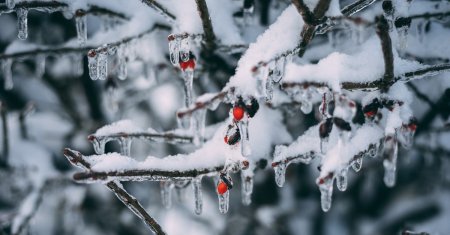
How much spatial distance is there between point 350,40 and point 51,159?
2.84 metres

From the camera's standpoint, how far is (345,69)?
5.57 ft

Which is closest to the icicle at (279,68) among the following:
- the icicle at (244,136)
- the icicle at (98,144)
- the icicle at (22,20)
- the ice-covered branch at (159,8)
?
the icicle at (244,136)

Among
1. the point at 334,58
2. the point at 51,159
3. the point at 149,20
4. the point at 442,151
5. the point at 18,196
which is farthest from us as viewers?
the point at 18,196

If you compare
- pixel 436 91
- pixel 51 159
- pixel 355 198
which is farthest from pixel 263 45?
pixel 355 198

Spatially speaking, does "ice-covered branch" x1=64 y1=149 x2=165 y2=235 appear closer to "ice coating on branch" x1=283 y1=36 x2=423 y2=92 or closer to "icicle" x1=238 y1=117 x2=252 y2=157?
"icicle" x1=238 y1=117 x2=252 y2=157

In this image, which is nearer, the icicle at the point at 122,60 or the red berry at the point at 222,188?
the red berry at the point at 222,188

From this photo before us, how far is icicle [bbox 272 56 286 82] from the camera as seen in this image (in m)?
1.74

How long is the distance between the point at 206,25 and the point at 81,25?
706mm

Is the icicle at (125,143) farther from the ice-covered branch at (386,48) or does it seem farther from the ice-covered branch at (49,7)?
the ice-covered branch at (386,48)

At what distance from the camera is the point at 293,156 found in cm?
192

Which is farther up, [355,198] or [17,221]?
[17,221]

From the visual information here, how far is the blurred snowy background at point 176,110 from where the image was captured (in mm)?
2303

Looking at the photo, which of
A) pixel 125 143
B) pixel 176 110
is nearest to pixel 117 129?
pixel 125 143

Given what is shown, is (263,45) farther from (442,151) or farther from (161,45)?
(442,151)
